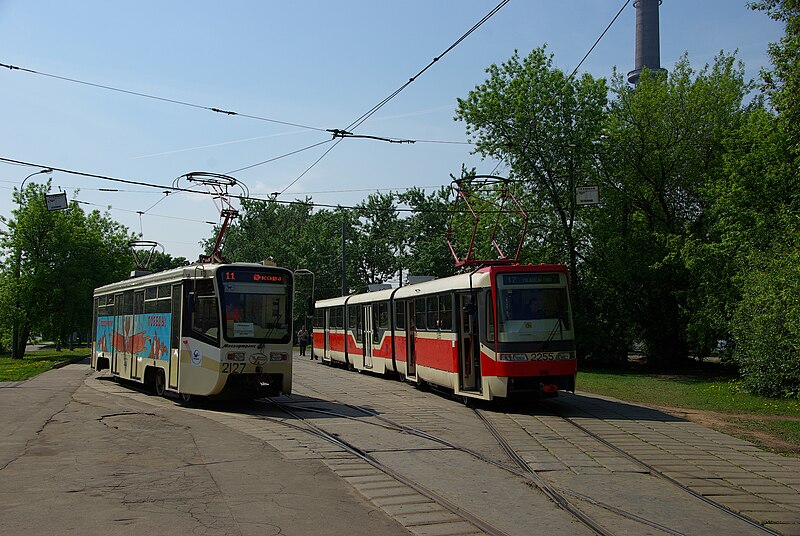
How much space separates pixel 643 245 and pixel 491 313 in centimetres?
2037

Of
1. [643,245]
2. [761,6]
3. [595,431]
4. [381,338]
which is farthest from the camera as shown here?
[643,245]

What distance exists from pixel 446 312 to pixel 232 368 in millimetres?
5435

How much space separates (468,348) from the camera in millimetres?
18312

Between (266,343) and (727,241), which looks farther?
(727,241)

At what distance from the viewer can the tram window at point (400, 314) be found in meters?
23.7

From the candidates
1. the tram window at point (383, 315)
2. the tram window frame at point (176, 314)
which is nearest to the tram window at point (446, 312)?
the tram window at point (383, 315)

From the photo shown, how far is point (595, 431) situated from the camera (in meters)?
13.9

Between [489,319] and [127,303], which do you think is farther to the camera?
[127,303]

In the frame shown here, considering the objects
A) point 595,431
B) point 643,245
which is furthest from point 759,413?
point 643,245

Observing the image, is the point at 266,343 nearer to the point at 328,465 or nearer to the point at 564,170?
the point at 328,465

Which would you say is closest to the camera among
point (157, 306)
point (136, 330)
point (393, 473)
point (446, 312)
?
point (393, 473)

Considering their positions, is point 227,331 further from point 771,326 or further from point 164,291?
point 771,326

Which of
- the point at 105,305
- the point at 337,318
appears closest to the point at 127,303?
the point at 105,305

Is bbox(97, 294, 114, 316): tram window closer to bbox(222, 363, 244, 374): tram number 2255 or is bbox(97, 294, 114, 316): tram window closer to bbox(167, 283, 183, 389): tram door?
bbox(167, 283, 183, 389): tram door
